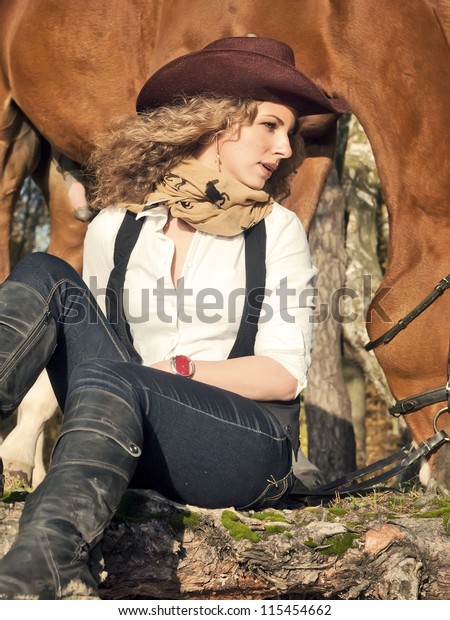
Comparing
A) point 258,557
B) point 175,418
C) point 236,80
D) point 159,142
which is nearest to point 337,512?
point 258,557

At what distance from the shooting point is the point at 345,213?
7.82 m

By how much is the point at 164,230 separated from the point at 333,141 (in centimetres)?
155

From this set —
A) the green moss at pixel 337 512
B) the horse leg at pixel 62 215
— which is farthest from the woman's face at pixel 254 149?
the horse leg at pixel 62 215

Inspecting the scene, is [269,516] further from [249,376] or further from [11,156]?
[11,156]

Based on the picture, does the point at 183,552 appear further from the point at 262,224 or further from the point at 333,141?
the point at 333,141

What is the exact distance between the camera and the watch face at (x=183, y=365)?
325 cm

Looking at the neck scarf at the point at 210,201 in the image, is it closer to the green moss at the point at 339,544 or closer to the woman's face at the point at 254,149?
the woman's face at the point at 254,149

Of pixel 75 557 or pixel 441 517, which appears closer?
pixel 75 557

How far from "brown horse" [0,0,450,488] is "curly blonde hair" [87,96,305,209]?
3.13 ft

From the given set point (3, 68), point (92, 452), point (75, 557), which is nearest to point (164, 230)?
point (92, 452)

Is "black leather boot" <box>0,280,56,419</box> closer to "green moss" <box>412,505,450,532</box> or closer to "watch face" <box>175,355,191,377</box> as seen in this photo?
"watch face" <box>175,355,191,377</box>

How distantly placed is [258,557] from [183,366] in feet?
2.04

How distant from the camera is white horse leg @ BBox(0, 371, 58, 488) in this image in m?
4.95

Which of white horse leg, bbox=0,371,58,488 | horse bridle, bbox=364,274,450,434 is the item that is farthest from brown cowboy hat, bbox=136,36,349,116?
white horse leg, bbox=0,371,58,488
